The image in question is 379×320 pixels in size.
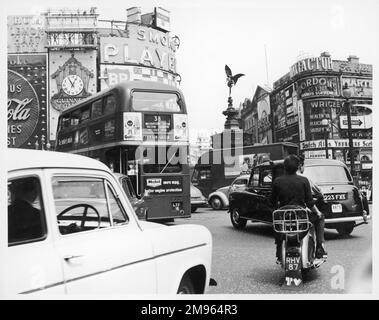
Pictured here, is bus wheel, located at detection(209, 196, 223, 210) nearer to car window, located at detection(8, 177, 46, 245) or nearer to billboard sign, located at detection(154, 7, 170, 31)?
billboard sign, located at detection(154, 7, 170, 31)

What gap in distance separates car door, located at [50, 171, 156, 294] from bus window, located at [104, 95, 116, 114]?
11.4 feet

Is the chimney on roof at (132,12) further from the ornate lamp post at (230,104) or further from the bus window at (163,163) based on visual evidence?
the bus window at (163,163)

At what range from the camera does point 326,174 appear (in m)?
5.55

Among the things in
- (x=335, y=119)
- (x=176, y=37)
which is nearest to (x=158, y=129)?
(x=176, y=37)

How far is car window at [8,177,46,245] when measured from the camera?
174 cm

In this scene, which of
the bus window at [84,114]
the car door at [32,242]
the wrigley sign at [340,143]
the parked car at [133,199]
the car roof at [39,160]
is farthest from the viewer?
the bus window at [84,114]

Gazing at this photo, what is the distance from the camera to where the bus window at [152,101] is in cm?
538

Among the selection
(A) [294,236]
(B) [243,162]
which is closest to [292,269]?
(A) [294,236]

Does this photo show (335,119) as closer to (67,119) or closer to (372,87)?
(372,87)

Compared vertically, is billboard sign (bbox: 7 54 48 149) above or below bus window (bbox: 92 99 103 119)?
below

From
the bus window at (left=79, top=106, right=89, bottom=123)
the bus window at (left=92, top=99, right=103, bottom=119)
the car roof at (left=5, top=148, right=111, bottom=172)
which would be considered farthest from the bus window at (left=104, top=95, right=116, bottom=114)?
the car roof at (left=5, top=148, right=111, bottom=172)

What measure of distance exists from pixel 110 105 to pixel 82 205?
3627 millimetres

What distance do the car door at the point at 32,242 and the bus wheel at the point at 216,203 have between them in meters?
7.39

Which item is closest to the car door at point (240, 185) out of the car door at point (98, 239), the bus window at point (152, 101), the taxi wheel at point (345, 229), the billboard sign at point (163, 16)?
the taxi wheel at point (345, 229)
